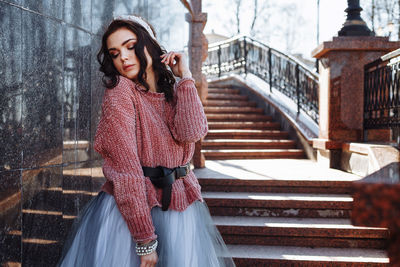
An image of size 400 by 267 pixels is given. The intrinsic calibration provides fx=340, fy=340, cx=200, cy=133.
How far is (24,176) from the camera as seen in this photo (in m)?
1.89

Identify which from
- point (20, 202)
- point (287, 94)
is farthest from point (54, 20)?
point (287, 94)

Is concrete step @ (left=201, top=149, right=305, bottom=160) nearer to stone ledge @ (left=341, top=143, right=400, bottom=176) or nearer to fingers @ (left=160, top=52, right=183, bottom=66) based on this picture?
stone ledge @ (left=341, top=143, right=400, bottom=176)

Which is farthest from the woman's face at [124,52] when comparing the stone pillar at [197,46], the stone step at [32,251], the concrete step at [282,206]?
the stone pillar at [197,46]

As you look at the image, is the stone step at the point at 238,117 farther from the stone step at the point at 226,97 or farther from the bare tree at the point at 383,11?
the bare tree at the point at 383,11

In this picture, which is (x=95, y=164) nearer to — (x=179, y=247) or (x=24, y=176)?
(x=24, y=176)

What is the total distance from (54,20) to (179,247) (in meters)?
1.62

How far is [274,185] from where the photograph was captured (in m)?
4.61

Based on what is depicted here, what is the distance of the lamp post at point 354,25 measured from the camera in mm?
5680

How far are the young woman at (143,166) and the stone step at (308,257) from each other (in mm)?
1849

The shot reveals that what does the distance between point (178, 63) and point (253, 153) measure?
5.96m

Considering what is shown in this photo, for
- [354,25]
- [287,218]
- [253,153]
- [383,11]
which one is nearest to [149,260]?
[287,218]

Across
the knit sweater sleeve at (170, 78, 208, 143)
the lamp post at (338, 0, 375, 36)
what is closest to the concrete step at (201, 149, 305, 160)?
the lamp post at (338, 0, 375, 36)

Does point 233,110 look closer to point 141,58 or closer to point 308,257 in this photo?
point 308,257

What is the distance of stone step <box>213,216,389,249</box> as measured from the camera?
366cm
